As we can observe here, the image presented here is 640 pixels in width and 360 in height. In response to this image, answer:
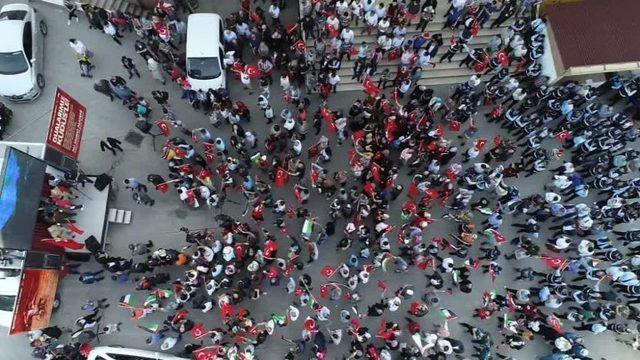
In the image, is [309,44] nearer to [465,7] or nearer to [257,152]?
[257,152]

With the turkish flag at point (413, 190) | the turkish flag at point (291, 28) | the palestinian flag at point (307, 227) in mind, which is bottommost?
the palestinian flag at point (307, 227)

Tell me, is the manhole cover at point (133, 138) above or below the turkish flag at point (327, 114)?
below

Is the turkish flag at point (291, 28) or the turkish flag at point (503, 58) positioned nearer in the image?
the turkish flag at point (503, 58)

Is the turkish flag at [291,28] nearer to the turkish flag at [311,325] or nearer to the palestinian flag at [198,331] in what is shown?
the turkish flag at [311,325]

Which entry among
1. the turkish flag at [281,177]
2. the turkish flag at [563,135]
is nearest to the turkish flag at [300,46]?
the turkish flag at [281,177]

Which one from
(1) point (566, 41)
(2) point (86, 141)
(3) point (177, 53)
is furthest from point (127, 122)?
(1) point (566, 41)

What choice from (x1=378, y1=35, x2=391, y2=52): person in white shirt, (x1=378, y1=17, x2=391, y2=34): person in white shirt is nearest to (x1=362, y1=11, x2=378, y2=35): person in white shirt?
(x1=378, y1=17, x2=391, y2=34): person in white shirt

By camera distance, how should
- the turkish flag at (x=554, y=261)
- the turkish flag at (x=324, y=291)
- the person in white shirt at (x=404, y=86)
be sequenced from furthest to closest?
the person in white shirt at (x=404, y=86) → the turkish flag at (x=324, y=291) → the turkish flag at (x=554, y=261)

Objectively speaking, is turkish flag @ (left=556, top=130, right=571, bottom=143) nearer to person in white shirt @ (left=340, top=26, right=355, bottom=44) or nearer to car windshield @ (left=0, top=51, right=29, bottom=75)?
person in white shirt @ (left=340, top=26, right=355, bottom=44)
